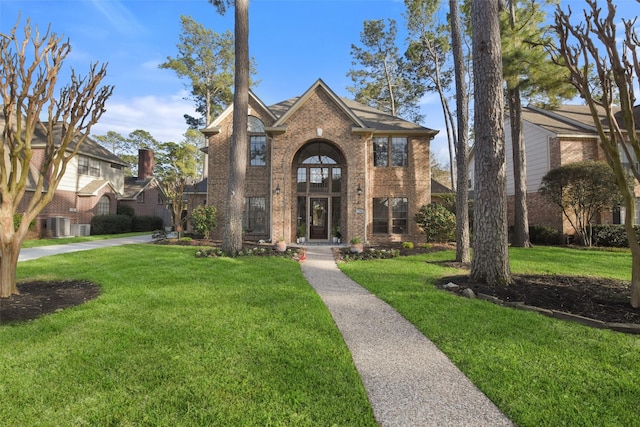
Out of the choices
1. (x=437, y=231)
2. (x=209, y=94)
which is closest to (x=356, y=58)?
(x=209, y=94)

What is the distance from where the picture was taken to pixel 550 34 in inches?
512

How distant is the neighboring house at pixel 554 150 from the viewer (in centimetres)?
1591

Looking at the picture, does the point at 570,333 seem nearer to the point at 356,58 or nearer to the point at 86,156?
the point at 86,156

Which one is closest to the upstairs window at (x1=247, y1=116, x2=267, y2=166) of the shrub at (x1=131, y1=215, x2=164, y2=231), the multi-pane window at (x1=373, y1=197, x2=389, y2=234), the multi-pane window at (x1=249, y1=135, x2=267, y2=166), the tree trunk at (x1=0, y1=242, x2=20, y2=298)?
the multi-pane window at (x1=249, y1=135, x2=267, y2=166)

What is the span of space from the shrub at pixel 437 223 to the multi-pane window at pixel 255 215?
7711 mm

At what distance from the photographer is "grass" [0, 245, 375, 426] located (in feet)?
7.73

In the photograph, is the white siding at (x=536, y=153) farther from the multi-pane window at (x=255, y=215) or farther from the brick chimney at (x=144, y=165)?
the brick chimney at (x=144, y=165)

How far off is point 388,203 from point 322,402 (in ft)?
45.4

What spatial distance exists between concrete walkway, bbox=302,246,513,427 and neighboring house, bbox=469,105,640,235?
15.3 metres

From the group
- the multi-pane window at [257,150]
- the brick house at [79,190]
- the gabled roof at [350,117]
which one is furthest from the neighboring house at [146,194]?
the gabled roof at [350,117]

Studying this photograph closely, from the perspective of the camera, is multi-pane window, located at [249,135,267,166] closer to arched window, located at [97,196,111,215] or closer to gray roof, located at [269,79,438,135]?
gray roof, located at [269,79,438,135]

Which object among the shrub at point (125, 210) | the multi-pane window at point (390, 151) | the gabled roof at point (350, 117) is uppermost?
the gabled roof at point (350, 117)

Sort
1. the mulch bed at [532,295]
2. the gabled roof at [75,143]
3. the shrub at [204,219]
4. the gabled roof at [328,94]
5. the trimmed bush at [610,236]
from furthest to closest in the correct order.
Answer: the gabled roof at [75,143], the shrub at [204,219], the gabled roof at [328,94], the trimmed bush at [610,236], the mulch bed at [532,295]

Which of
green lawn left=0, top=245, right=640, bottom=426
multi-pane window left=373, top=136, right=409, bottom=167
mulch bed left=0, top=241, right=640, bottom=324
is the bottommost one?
green lawn left=0, top=245, right=640, bottom=426
